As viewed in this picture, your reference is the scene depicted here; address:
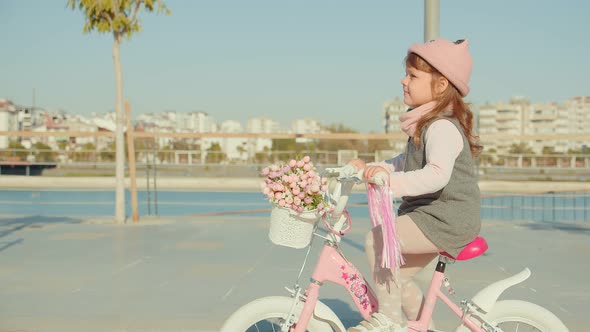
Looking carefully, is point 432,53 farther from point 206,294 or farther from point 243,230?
point 243,230

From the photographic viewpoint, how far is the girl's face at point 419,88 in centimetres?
292

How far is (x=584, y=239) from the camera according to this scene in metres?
8.58

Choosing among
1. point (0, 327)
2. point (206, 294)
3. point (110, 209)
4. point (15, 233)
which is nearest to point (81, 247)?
point (15, 233)

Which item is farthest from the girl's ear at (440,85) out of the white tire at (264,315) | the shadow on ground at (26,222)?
the shadow on ground at (26,222)

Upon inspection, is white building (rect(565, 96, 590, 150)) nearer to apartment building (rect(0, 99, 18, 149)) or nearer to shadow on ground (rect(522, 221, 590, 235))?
apartment building (rect(0, 99, 18, 149))

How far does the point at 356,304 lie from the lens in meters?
2.98

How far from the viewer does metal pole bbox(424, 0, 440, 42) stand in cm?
573

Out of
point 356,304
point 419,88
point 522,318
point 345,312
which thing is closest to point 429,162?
point 419,88

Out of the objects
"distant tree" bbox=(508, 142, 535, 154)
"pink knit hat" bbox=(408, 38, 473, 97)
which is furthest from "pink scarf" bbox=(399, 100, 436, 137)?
"distant tree" bbox=(508, 142, 535, 154)

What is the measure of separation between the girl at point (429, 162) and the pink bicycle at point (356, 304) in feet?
0.30

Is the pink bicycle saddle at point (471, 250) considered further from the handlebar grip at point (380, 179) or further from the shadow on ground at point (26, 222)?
the shadow on ground at point (26, 222)

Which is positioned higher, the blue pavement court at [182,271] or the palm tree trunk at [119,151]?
the palm tree trunk at [119,151]

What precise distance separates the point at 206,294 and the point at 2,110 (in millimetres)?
127969

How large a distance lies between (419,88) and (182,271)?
3.96m
